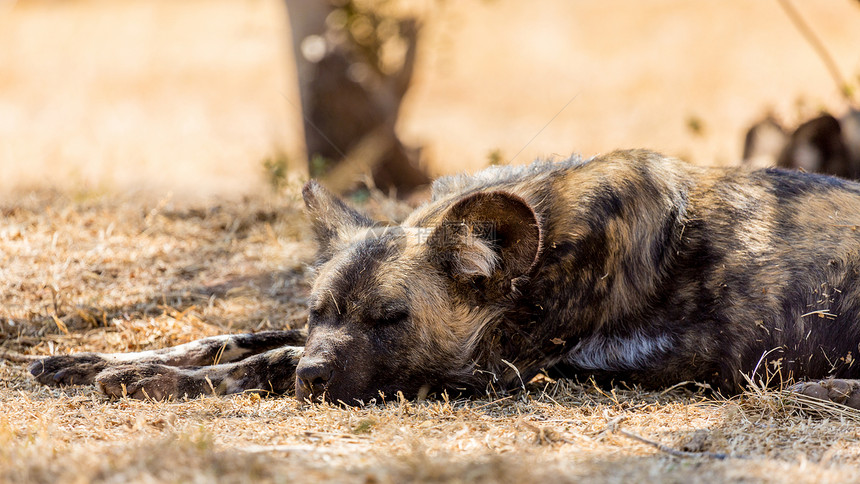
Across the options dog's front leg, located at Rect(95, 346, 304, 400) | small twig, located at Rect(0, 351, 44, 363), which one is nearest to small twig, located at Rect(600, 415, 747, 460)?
dog's front leg, located at Rect(95, 346, 304, 400)

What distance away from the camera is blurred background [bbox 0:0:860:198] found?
8680 mm

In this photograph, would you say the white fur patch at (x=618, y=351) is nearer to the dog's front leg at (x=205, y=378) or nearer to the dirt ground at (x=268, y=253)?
the dirt ground at (x=268, y=253)

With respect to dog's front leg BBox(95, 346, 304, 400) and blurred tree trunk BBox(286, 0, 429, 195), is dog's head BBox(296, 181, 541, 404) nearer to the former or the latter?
dog's front leg BBox(95, 346, 304, 400)

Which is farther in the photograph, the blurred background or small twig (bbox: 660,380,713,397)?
the blurred background

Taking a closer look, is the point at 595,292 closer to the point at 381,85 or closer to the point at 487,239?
the point at 487,239

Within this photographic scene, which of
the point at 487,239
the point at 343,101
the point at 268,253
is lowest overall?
the point at 268,253

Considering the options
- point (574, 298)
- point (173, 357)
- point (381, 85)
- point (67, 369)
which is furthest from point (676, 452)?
point (381, 85)

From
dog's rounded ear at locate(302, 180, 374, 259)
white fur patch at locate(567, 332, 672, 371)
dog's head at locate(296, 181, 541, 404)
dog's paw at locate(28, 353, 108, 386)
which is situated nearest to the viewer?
dog's head at locate(296, 181, 541, 404)

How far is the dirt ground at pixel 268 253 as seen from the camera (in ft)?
8.13

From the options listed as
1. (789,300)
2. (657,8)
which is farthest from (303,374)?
(657,8)

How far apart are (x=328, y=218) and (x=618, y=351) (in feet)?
5.02

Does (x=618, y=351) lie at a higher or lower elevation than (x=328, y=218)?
lower

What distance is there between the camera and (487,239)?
3545mm

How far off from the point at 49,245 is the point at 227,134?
302 inches
